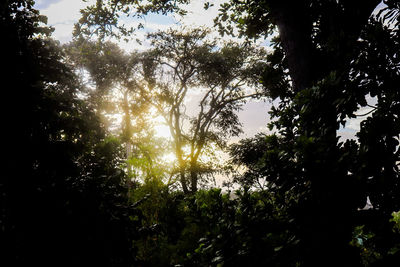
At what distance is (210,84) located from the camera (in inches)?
797

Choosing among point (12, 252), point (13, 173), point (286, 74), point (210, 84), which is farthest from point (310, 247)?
point (210, 84)

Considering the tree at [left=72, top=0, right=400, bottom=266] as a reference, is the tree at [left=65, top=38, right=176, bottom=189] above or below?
above

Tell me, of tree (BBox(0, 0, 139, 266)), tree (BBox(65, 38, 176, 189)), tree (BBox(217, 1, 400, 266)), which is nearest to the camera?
tree (BBox(217, 1, 400, 266))

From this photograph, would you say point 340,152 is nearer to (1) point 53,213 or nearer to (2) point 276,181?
(2) point 276,181

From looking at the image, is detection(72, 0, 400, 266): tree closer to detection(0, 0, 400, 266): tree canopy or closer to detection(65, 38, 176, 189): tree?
detection(0, 0, 400, 266): tree canopy

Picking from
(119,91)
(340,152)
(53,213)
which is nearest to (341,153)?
(340,152)

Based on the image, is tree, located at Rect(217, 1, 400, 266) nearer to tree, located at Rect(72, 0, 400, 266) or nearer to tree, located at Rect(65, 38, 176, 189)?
tree, located at Rect(72, 0, 400, 266)

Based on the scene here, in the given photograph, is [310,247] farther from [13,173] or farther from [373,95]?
[13,173]

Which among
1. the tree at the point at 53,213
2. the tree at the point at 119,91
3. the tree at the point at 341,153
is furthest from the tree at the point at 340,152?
the tree at the point at 119,91

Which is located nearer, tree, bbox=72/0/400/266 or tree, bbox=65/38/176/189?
tree, bbox=72/0/400/266

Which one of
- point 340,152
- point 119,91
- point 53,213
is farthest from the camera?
point 119,91

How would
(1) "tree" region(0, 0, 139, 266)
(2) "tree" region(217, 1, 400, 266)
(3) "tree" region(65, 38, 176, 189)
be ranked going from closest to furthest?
(2) "tree" region(217, 1, 400, 266)
(1) "tree" region(0, 0, 139, 266)
(3) "tree" region(65, 38, 176, 189)

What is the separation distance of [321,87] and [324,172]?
84cm

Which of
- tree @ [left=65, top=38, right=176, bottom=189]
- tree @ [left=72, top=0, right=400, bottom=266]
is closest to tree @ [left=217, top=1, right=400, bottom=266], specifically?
tree @ [left=72, top=0, right=400, bottom=266]
